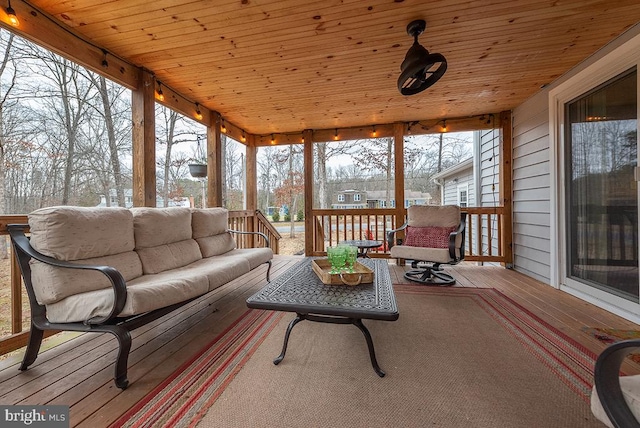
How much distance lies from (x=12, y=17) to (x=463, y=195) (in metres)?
7.40

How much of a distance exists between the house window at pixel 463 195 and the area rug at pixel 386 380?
4632 millimetres

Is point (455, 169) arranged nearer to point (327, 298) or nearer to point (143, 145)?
point (327, 298)

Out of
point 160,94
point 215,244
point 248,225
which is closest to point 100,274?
point 215,244

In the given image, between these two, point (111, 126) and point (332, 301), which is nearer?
point (332, 301)

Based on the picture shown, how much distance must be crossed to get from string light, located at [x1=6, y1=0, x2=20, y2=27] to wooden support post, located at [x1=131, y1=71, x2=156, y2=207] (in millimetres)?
932

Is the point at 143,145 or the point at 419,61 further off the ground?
the point at 419,61

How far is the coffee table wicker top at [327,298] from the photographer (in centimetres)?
129

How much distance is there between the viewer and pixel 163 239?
93.2 inches

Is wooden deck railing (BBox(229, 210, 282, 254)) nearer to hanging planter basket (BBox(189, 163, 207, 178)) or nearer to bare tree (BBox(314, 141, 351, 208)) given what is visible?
hanging planter basket (BBox(189, 163, 207, 178))

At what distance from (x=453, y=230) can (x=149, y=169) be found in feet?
11.7

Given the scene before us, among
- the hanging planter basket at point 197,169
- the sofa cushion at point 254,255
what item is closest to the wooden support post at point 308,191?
the sofa cushion at point 254,255

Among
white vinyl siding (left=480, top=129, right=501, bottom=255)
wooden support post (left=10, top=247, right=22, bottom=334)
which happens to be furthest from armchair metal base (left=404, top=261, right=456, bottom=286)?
wooden support post (left=10, top=247, right=22, bottom=334)

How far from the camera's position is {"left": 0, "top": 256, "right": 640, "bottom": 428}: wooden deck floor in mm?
1293

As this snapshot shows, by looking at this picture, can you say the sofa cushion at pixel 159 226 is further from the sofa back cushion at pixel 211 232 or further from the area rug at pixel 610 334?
the area rug at pixel 610 334
